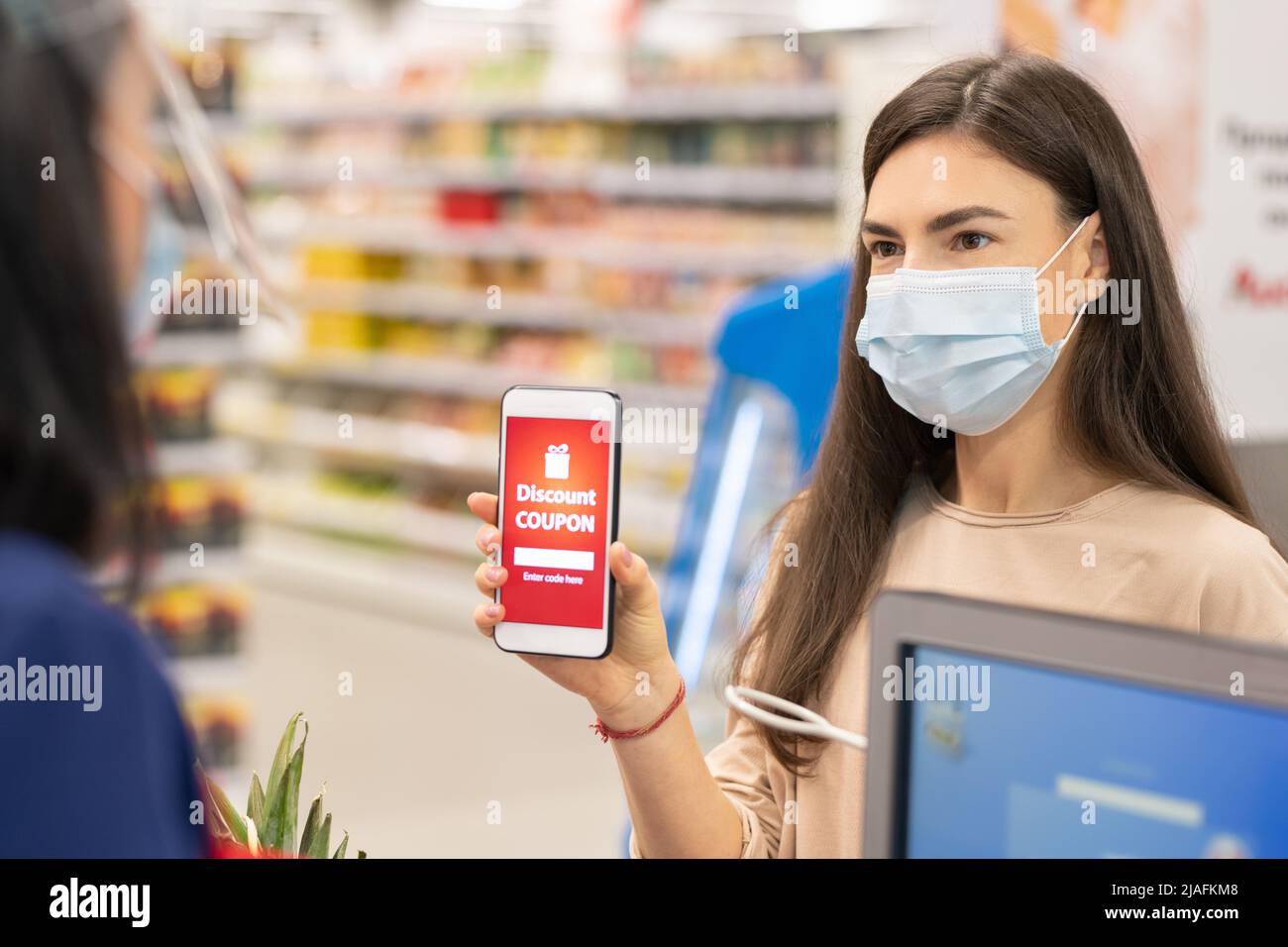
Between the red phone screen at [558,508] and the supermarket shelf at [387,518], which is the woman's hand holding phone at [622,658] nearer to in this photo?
the red phone screen at [558,508]

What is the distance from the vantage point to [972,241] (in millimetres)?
1621

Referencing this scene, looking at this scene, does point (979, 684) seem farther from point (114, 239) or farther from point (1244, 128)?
point (1244, 128)

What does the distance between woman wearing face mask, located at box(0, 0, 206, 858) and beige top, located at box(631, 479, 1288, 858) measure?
37.6 inches

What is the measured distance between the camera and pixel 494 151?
735 cm

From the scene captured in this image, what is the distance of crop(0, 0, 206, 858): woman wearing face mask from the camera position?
0.60 meters

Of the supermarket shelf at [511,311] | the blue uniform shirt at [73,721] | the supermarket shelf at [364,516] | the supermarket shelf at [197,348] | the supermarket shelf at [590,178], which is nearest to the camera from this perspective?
the blue uniform shirt at [73,721]

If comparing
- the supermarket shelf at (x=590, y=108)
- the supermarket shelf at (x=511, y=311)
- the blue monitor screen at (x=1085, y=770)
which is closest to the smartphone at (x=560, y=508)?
the blue monitor screen at (x=1085, y=770)

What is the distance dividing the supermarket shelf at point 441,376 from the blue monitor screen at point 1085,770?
5.72 meters

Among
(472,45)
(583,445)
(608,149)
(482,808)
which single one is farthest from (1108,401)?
(472,45)

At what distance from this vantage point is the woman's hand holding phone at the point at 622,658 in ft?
4.10

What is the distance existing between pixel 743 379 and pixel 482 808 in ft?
7.33

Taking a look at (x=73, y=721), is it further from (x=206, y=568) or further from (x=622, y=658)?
(x=206, y=568)

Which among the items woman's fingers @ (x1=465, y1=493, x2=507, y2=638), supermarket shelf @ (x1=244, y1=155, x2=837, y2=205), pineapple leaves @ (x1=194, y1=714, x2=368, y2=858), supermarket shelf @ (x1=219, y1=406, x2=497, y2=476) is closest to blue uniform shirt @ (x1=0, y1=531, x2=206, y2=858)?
pineapple leaves @ (x1=194, y1=714, x2=368, y2=858)

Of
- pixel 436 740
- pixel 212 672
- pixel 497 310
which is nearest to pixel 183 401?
pixel 212 672
